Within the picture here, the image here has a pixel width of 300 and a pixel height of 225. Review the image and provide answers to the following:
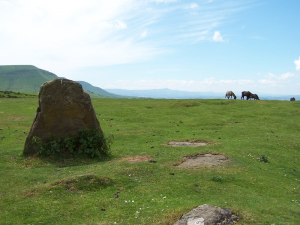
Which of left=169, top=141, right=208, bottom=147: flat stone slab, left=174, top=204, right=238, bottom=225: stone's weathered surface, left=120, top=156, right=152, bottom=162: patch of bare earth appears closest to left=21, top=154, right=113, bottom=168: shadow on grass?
left=120, top=156, right=152, bottom=162: patch of bare earth

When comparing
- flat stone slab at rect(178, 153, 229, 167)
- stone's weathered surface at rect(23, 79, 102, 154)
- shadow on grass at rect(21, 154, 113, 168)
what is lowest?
shadow on grass at rect(21, 154, 113, 168)

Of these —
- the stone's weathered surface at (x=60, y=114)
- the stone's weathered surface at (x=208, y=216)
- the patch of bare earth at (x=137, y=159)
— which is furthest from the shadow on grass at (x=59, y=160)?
the stone's weathered surface at (x=208, y=216)

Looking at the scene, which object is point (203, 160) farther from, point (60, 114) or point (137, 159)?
point (60, 114)

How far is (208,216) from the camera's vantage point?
674 centimetres

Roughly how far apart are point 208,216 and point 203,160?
694 cm

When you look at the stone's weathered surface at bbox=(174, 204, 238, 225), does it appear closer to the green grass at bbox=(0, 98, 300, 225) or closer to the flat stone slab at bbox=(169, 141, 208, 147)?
the green grass at bbox=(0, 98, 300, 225)

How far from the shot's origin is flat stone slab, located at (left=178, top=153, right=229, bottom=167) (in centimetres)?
1275

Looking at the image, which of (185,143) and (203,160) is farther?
(185,143)

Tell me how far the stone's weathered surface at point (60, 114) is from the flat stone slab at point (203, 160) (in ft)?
19.2

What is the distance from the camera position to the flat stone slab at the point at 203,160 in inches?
502

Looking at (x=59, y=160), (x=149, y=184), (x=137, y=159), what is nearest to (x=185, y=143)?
(x=137, y=159)

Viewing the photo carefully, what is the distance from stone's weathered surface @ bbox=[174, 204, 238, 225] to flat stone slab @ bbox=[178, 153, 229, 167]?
5.31 metres

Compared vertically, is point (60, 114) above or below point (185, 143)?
above

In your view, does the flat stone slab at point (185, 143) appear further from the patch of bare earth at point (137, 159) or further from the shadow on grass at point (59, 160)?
the shadow on grass at point (59, 160)
